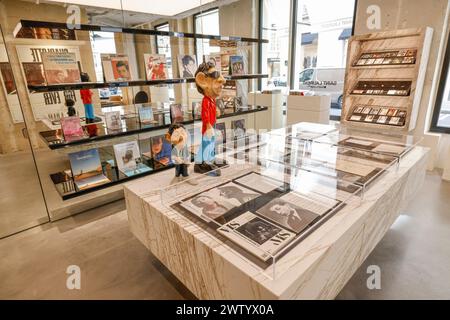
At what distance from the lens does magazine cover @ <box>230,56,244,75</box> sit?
3415 millimetres

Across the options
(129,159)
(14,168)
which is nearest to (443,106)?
(129,159)

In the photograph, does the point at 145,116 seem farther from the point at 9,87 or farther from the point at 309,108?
the point at 309,108

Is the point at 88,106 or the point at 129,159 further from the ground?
the point at 88,106

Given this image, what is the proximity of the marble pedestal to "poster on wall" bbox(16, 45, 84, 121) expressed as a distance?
4.78 feet

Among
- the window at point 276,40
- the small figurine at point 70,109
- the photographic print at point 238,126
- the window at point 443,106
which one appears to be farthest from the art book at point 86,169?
the window at point 443,106

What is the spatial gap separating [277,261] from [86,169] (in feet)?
6.97

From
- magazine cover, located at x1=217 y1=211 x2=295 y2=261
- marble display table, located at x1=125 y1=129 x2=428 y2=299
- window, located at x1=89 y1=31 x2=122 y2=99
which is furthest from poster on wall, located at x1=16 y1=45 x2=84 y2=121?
magazine cover, located at x1=217 y1=211 x2=295 y2=261

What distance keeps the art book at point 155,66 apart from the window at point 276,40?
108 inches

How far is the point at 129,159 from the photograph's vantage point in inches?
109

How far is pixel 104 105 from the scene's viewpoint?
10.4 ft

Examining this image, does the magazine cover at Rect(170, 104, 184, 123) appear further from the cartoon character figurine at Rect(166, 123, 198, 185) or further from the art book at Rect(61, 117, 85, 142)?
the cartoon character figurine at Rect(166, 123, 198, 185)

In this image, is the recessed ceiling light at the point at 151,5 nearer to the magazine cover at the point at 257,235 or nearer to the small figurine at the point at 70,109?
the small figurine at the point at 70,109
